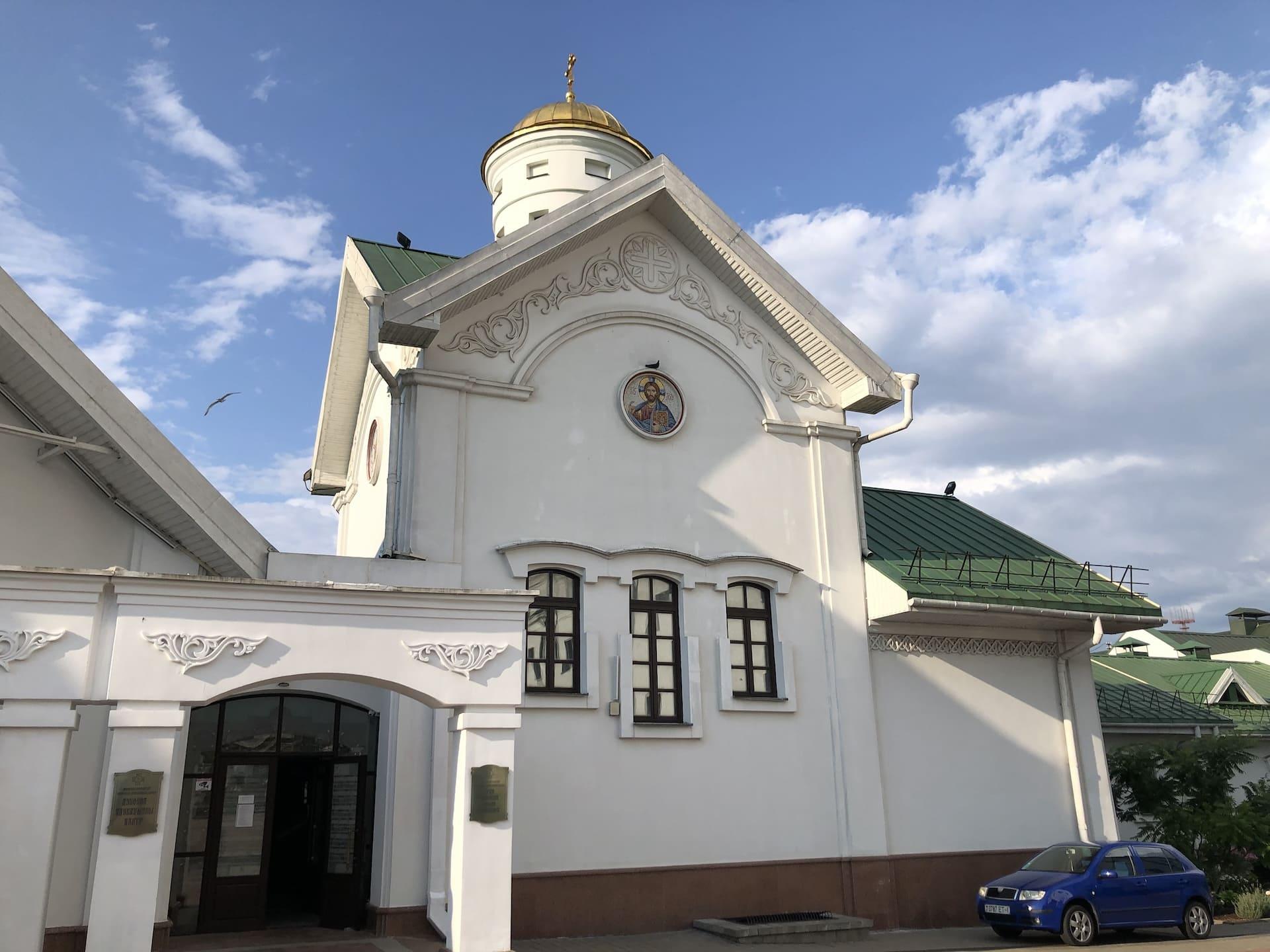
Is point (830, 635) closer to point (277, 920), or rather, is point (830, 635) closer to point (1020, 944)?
point (1020, 944)

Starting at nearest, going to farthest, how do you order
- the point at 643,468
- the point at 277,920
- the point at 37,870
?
the point at 37,870
the point at 277,920
the point at 643,468

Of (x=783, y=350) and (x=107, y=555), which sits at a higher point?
(x=783, y=350)

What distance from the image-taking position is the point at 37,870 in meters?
7.94

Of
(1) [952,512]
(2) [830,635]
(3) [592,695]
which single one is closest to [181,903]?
(3) [592,695]

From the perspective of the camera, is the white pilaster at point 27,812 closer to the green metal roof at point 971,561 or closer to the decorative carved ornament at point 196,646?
the decorative carved ornament at point 196,646

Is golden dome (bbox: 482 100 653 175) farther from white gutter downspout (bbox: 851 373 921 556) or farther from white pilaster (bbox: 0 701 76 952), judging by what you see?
white pilaster (bbox: 0 701 76 952)

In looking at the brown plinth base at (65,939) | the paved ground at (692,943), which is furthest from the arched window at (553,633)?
the brown plinth base at (65,939)

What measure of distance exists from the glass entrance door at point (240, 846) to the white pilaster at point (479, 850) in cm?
436

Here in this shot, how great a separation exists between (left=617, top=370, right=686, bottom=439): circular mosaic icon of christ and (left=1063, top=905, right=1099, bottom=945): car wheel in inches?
312

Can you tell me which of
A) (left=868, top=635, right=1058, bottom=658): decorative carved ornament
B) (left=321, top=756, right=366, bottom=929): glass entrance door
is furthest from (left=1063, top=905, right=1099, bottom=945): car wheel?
(left=321, top=756, right=366, bottom=929): glass entrance door

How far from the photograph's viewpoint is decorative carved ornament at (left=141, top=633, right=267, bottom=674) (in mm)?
8547

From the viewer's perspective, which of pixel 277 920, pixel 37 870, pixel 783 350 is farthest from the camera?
pixel 783 350

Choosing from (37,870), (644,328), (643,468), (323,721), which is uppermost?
(644,328)

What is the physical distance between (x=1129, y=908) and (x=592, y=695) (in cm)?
739
